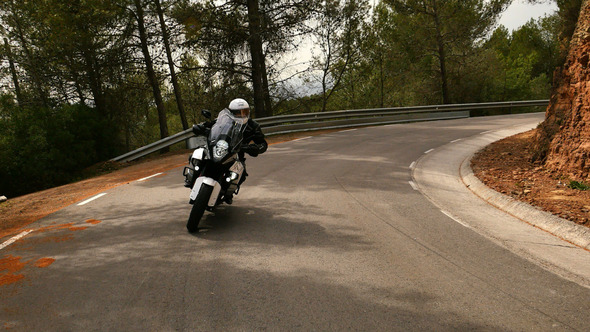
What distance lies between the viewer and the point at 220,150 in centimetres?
552

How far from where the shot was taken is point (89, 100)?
80.8 ft

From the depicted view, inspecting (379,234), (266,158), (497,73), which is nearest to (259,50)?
(266,158)

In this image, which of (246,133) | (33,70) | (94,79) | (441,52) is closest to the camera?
(246,133)

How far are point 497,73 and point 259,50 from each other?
27483 mm

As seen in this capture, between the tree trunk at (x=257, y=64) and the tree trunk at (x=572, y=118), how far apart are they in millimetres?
13936

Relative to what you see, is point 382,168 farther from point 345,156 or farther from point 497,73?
point 497,73

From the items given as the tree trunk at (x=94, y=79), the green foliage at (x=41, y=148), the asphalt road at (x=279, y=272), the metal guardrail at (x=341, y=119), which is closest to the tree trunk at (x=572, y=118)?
the asphalt road at (x=279, y=272)

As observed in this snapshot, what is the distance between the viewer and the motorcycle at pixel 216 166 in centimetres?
548

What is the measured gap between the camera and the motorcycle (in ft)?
18.0

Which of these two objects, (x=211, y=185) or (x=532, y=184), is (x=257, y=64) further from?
(x=211, y=185)

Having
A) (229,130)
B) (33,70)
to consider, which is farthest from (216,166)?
(33,70)

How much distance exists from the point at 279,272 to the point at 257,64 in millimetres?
17711

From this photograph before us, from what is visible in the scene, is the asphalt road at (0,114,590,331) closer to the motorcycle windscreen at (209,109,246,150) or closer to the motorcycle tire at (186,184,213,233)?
the motorcycle tire at (186,184,213,233)

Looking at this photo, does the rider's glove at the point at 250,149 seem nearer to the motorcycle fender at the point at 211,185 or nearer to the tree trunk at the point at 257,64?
the motorcycle fender at the point at 211,185
